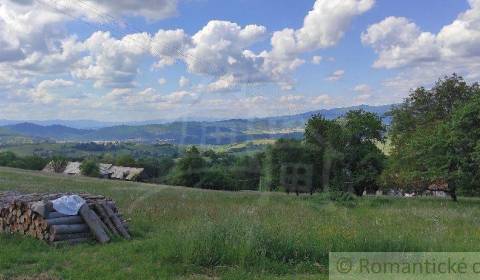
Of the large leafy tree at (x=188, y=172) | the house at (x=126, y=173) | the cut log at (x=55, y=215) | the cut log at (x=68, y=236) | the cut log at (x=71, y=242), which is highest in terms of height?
the cut log at (x=55, y=215)

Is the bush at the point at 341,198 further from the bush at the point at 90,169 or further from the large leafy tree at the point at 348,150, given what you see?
the bush at the point at 90,169

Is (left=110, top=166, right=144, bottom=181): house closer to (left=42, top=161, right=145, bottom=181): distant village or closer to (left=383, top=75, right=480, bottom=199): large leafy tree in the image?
(left=42, top=161, right=145, bottom=181): distant village

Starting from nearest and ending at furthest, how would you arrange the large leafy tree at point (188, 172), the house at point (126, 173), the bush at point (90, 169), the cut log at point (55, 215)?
the cut log at point (55, 215) < the large leafy tree at point (188, 172) < the house at point (126, 173) < the bush at point (90, 169)

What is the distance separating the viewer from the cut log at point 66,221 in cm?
1166

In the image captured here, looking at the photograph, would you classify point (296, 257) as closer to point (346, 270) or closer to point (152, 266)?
point (346, 270)

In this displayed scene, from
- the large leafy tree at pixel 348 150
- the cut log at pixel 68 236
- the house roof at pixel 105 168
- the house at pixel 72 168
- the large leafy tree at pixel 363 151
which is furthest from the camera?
the house at pixel 72 168

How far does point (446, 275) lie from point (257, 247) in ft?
11.8

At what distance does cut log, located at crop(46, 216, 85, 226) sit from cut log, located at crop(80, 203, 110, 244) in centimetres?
16

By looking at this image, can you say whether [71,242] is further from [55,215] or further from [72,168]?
→ [72,168]

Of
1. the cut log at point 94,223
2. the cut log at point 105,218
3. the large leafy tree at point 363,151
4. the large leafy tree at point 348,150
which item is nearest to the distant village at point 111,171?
the large leafy tree at point 348,150

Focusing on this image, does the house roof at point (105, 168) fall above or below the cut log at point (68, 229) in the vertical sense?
below

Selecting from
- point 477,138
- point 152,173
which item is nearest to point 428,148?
point 477,138

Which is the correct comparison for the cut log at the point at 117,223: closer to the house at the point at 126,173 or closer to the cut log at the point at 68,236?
the cut log at the point at 68,236

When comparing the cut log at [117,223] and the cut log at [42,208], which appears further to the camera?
the cut log at [117,223]
